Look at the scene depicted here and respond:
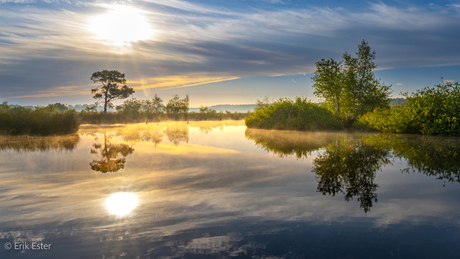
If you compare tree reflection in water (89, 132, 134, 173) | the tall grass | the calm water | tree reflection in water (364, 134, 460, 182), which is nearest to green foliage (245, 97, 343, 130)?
tree reflection in water (364, 134, 460, 182)

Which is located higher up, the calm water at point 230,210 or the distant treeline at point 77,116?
the distant treeline at point 77,116

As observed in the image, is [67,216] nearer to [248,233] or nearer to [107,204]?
[107,204]

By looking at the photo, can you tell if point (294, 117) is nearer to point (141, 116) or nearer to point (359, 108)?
point (359, 108)

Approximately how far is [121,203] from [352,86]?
35.4 metres

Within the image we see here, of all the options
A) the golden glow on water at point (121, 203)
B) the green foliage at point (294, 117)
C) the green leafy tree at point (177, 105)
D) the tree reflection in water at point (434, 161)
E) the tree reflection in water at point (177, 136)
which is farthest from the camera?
the green leafy tree at point (177, 105)

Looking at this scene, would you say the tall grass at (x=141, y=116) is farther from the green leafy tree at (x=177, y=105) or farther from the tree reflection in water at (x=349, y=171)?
the tree reflection in water at (x=349, y=171)

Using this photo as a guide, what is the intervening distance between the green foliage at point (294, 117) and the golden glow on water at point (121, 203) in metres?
24.2

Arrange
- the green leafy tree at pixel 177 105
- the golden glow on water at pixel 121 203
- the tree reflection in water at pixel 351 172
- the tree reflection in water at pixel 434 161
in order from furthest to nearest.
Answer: the green leafy tree at pixel 177 105, the tree reflection in water at pixel 434 161, the tree reflection in water at pixel 351 172, the golden glow on water at pixel 121 203

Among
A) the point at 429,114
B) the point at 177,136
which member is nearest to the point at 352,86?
the point at 429,114

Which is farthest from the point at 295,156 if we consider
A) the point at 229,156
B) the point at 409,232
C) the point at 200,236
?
the point at 200,236

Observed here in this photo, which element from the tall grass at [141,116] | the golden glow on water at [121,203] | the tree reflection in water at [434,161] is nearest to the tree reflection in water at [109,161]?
the golden glow on water at [121,203]

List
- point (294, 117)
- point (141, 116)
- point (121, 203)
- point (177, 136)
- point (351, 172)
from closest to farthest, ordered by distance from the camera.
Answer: point (121, 203) < point (351, 172) < point (177, 136) < point (294, 117) < point (141, 116)

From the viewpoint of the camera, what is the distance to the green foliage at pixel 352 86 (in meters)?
34.9

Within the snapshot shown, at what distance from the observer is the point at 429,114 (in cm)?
2178
